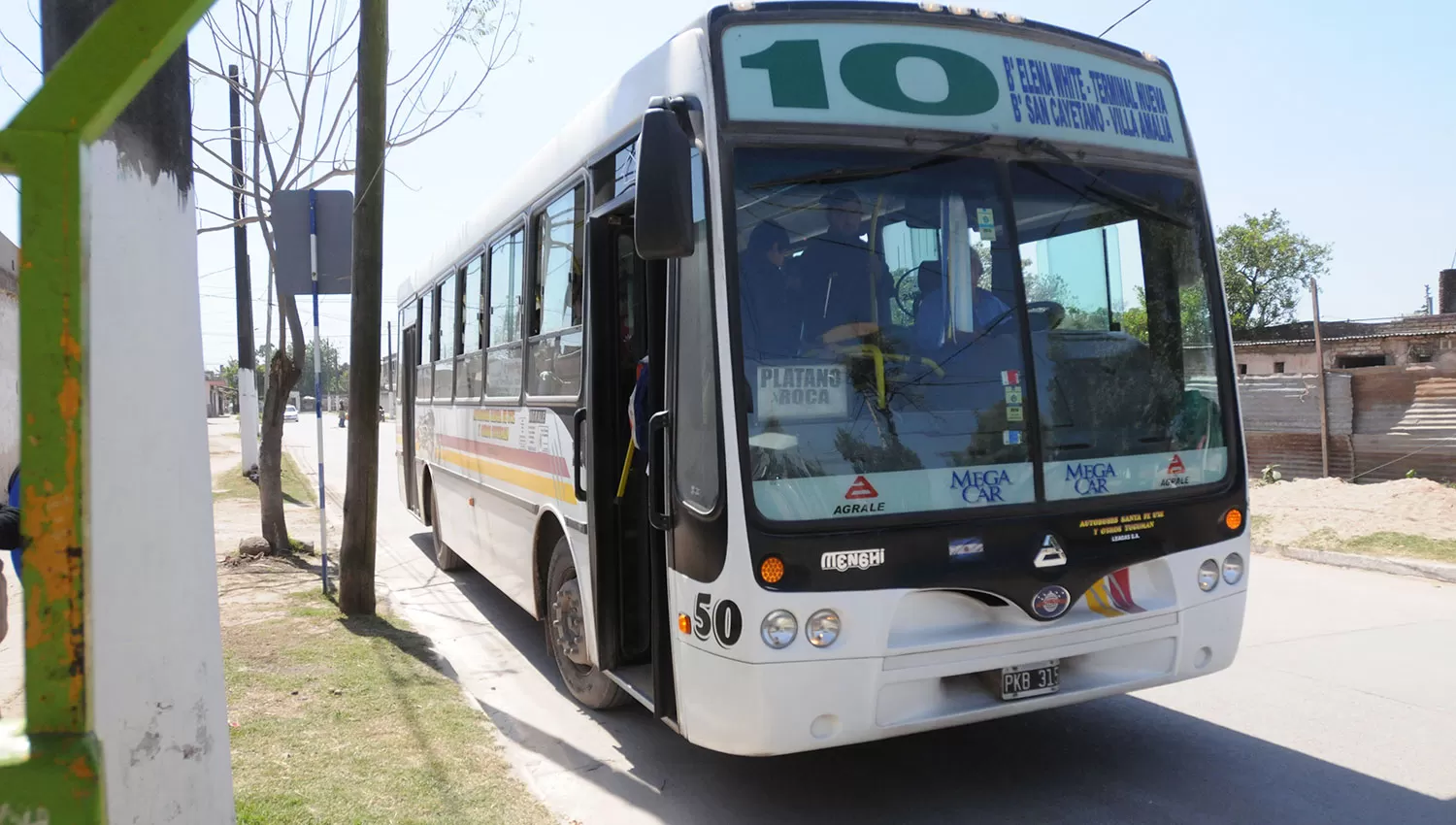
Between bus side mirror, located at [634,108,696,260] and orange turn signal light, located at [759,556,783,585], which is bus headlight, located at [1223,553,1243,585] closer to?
orange turn signal light, located at [759,556,783,585]

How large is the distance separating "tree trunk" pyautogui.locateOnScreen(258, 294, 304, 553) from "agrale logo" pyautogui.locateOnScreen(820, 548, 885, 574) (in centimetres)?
833

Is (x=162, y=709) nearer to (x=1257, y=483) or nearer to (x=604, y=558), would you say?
(x=604, y=558)

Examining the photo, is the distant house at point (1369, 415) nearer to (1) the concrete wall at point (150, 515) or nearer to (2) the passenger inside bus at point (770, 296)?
(2) the passenger inside bus at point (770, 296)

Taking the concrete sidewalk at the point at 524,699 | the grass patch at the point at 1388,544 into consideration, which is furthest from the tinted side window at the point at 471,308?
the grass patch at the point at 1388,544

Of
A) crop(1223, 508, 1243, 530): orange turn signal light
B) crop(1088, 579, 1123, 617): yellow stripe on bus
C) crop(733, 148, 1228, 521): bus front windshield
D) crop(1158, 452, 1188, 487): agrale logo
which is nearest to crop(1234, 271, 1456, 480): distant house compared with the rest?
crop(1223, 508, 1243, 530): orange turn signal light

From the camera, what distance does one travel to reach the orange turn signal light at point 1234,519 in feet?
15.0

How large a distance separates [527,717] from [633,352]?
86.8 inches

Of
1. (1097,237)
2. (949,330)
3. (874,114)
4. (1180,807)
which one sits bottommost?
(1180,807)

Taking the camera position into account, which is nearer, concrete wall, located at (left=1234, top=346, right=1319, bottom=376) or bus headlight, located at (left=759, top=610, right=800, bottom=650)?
bus headlight, located at (left=759, top=610, right=800, bottom=650)

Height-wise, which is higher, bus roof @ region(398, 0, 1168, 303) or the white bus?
bus roof @ region(398, 0, 1168, 303)

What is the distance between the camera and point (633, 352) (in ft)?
17.1

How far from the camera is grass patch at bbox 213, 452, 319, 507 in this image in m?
18.5

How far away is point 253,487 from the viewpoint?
20.2 meters

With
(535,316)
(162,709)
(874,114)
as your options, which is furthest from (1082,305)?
(162,709)
